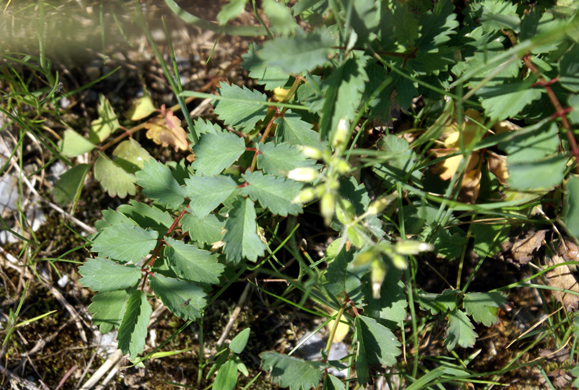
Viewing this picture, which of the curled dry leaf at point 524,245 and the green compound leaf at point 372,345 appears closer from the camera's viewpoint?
the green compound leaf at point 372,345

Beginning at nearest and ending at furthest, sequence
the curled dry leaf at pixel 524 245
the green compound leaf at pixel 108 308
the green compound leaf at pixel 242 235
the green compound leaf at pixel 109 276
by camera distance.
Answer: the green compound leaf at pixel 242 235, the green compound leaf at pixel 109 276, the green compound leaf at pixel 108 308, the curled dry leaf at pixel 524 245

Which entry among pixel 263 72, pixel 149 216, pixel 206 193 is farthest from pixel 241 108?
pixel 149 216

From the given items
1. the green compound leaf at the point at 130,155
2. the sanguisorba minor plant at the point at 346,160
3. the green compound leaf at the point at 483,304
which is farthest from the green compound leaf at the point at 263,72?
the green compound leaf at the point at 483,304

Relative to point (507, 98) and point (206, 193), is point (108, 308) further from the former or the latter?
point (507, 98)

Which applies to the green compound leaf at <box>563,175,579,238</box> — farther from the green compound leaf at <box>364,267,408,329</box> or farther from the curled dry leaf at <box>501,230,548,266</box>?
the curled dry leaf at <box>501,230,548,266</box>

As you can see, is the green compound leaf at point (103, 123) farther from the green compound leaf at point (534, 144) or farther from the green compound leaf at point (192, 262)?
the green compound leaf at point (534, 144)

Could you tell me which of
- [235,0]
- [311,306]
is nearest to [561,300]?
[311,306]
